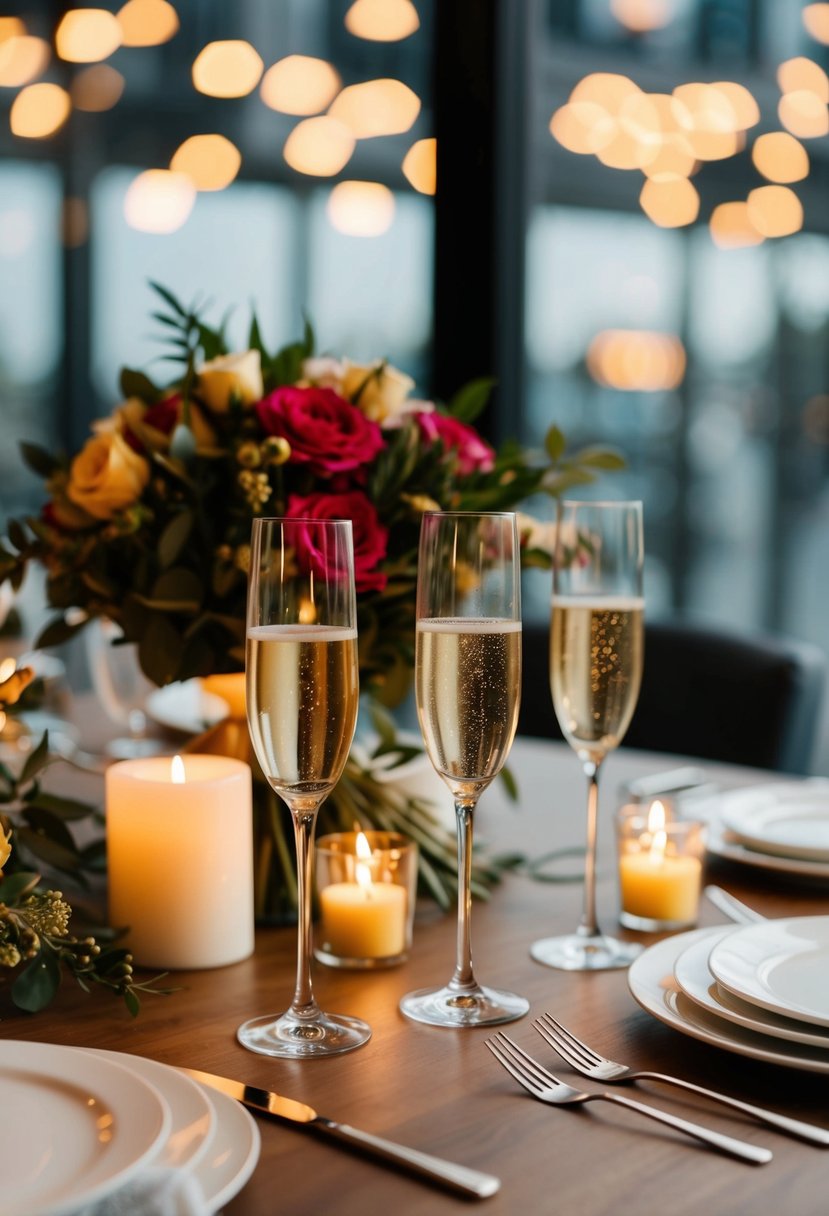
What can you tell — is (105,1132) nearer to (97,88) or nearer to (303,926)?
(303,926)

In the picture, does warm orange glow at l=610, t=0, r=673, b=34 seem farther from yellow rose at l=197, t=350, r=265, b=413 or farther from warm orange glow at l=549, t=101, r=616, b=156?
yellow rose at l=197, t=350, r=265, b=413

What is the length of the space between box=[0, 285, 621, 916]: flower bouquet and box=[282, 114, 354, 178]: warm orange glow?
3.02 meters

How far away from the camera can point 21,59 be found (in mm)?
4621

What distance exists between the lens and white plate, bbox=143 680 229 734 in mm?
1608

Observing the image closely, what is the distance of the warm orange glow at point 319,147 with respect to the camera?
4.01 meters

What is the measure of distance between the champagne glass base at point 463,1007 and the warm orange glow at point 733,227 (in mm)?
2526

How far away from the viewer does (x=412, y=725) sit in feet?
11.1

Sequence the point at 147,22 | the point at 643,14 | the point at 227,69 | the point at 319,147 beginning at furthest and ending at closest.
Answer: the point at 147,22
the point at 227,69
the point at 319,147
the point at 643,14

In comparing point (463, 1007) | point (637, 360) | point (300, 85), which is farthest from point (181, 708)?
A: point (300, 85)

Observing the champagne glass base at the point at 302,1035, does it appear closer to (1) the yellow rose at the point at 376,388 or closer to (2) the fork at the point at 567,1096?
(2) the fork at the point at 567,1096

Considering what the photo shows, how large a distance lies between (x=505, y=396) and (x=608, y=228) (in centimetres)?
65

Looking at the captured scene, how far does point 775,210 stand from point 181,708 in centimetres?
197

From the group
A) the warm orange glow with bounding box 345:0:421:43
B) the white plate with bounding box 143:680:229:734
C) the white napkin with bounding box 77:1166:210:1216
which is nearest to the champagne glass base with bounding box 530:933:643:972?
the white napkin with bounding box 77:1166:210:1216

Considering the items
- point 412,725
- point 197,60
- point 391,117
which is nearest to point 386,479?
point 412,725
